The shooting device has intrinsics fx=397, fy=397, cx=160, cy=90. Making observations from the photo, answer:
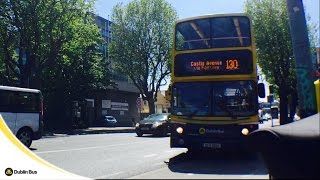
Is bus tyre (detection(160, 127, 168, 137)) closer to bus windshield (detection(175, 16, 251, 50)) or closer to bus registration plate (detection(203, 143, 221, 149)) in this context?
bus windshield (detection(175, 16, 251, 50))

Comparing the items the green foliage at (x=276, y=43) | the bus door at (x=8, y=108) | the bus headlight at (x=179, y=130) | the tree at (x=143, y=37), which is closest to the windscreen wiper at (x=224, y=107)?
the bus headlight at (x=179, y=130)

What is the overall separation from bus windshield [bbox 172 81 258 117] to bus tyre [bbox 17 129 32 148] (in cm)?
661

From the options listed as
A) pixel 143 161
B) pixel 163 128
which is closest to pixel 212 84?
pixel 143 161

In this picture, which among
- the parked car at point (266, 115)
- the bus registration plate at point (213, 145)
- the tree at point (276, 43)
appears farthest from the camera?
the parked car at point (266, 115)

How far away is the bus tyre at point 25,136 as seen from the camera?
48.8ft

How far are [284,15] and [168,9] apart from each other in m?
13.7

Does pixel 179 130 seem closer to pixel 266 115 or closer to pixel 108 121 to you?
pixel 108 121

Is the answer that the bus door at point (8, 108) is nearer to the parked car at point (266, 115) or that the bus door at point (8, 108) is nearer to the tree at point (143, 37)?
the tree at point (143, 37)

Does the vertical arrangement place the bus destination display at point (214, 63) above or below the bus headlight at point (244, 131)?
above

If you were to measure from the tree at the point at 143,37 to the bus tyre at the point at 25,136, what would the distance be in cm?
2991

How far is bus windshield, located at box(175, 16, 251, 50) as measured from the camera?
11070 mm

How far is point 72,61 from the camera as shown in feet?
119

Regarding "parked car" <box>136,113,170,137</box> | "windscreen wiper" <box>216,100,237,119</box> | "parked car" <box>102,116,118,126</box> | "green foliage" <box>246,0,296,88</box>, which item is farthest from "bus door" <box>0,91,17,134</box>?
"parked car" <box>102,116,118,126</box>

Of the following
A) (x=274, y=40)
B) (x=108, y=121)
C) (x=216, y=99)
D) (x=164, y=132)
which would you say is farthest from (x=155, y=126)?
(x=108, y=121)
